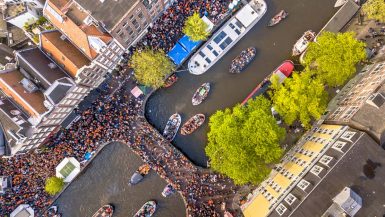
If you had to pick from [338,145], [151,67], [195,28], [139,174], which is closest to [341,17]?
[195,28]

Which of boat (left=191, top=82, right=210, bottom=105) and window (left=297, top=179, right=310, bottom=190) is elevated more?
boat (left=191, top=82, right=210, bottom=105)

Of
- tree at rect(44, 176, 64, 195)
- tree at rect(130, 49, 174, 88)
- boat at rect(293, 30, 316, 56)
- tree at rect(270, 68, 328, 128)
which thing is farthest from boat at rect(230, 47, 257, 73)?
tree at rect(44, 176, 64, 195)

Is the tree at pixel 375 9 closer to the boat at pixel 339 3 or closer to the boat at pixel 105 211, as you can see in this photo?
the boat at pixel 339 3

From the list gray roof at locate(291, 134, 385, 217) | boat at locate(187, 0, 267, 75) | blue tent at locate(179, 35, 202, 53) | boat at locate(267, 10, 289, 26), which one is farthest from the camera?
boat at locate(267, 10, 289, 26)

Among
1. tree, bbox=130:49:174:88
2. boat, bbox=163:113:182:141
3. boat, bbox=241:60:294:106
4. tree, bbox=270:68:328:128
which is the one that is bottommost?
boat, bbox=163:113:182:141

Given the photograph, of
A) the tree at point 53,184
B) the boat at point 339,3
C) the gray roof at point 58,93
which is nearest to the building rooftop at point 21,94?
the gray roof at point 58,93

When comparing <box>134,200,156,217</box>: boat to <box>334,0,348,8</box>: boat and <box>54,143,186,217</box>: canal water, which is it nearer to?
<box>54,143,186,217</box>: canal water

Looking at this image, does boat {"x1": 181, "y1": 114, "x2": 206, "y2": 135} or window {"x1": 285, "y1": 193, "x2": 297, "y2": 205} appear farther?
boat {"x1": 181, "y1": 114, "x2": 206, "y2": 135}
